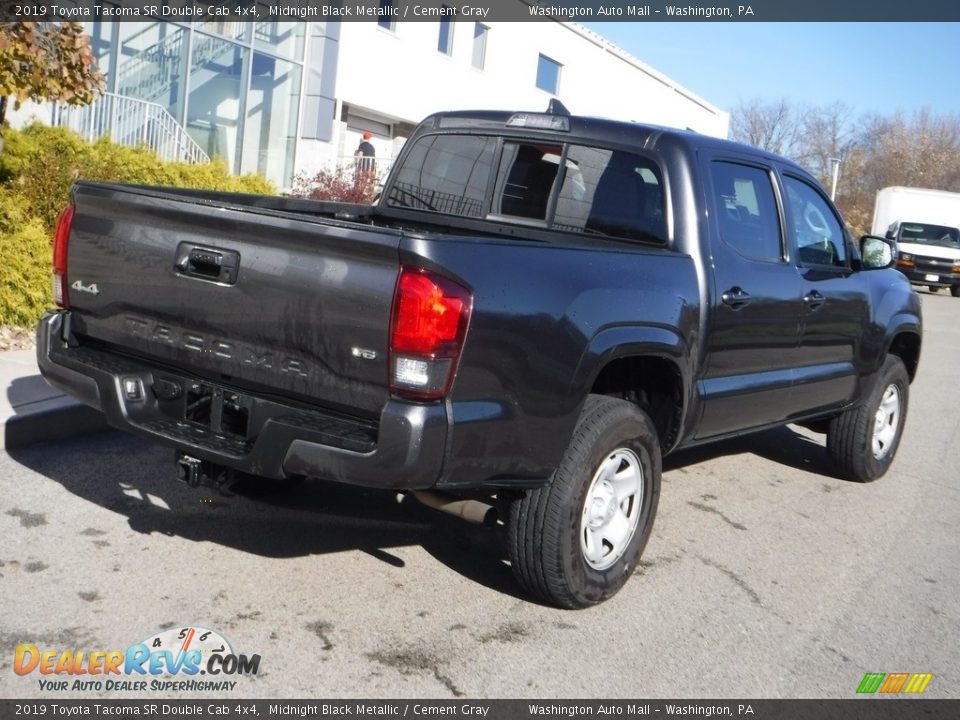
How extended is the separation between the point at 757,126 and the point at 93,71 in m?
65.0

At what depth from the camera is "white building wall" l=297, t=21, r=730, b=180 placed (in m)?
23.1

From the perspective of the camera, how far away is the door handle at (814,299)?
18.4 ft

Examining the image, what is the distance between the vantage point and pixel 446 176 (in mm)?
5492

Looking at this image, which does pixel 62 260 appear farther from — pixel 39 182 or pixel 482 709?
pixel 39 182

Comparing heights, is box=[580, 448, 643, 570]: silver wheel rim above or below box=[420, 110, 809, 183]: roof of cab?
below

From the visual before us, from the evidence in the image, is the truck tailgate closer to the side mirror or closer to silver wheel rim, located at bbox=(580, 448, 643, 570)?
silver wheel rim, located at bbox=(580, 448, 643, 570)

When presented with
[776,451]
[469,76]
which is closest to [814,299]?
[776,451]

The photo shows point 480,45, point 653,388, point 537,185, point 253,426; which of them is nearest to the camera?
point 253,426

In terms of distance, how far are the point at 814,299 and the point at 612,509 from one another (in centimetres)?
203

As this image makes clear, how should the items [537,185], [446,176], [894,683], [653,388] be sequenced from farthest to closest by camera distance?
[446,176], [537,185], [653,388], [894,683]

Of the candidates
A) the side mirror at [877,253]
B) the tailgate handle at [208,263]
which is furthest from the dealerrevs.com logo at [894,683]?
the side mirror at [877,253]

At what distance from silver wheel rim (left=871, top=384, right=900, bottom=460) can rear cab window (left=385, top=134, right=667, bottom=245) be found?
286 centimetres

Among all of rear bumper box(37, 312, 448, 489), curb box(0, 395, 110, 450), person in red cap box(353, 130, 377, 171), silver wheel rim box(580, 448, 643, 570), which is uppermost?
person in red cap box(353, 130, 377, 171)

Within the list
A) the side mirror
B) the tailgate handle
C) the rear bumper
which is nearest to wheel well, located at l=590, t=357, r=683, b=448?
the rear bumper
